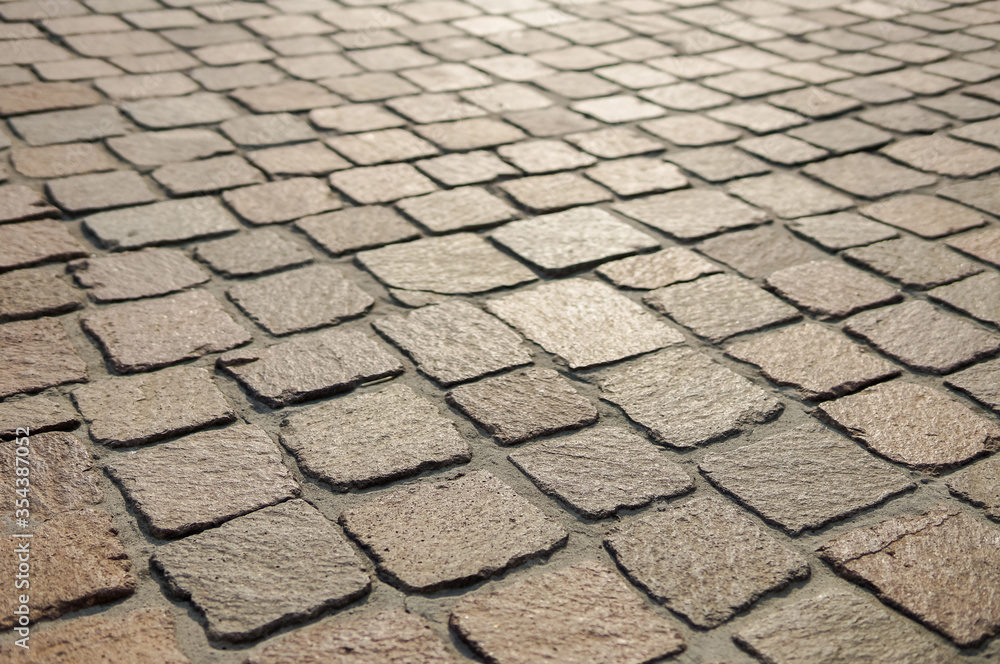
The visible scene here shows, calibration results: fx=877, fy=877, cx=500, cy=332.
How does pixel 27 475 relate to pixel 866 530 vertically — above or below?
below

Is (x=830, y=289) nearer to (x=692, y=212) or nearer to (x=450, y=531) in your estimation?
(x=692, y=212)

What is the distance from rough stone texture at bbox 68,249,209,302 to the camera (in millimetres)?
2867

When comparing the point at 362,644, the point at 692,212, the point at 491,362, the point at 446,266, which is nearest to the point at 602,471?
the point at 491,362

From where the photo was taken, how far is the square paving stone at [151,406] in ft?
7.48

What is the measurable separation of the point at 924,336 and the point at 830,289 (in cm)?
35

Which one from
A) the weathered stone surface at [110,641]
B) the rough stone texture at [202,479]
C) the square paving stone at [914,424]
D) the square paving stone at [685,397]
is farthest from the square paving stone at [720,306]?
the weathered stone surface at [110,641]

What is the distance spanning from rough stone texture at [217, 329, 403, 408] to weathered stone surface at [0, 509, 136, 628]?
0.58 meters

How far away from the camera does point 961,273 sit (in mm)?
3115

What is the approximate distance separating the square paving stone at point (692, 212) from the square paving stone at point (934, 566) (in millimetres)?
1509

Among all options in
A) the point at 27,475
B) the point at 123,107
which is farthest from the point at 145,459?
the point at 123,107

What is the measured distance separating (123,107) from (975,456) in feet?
12.6

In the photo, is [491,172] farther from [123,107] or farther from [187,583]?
[187,583]

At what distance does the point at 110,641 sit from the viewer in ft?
5.71

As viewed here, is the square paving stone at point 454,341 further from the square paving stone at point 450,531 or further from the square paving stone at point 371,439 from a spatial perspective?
the square paving stone at point 450,531
